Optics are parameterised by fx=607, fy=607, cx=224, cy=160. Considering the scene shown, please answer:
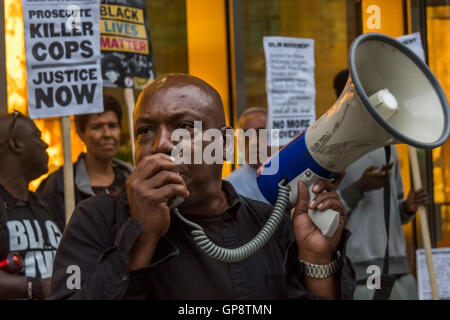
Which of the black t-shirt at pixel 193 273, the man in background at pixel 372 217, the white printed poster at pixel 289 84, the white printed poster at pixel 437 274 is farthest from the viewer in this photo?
the white printed poster at pixel 437 274

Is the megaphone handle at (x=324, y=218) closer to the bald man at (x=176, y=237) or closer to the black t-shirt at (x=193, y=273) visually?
the bald man at (x=176, y=237)

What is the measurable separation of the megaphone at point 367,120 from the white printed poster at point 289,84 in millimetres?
2641

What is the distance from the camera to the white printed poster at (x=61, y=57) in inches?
128

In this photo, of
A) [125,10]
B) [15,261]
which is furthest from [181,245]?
[125,10]

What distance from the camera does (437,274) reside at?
4.87 m

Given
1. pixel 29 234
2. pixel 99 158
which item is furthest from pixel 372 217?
pixel 29 234

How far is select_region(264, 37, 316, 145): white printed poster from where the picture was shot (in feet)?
15.1

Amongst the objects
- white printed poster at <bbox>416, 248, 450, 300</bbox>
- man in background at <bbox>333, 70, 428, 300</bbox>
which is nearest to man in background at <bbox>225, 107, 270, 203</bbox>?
man in background at <bbox>333, 70, 428, 300</bbox>

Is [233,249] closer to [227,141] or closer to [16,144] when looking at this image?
[227,141]

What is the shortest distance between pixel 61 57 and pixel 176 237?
6.45 feet

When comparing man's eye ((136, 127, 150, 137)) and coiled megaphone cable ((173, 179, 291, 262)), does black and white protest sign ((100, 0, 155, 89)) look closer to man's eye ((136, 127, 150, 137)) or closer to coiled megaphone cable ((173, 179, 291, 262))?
man's eye ((136, 127, 150, 137))

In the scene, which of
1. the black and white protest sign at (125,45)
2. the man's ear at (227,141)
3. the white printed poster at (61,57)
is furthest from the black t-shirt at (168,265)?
the black and white protest sign at (125,45)

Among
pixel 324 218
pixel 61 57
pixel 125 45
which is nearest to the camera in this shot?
pixel 324 218

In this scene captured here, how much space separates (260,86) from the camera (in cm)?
598
